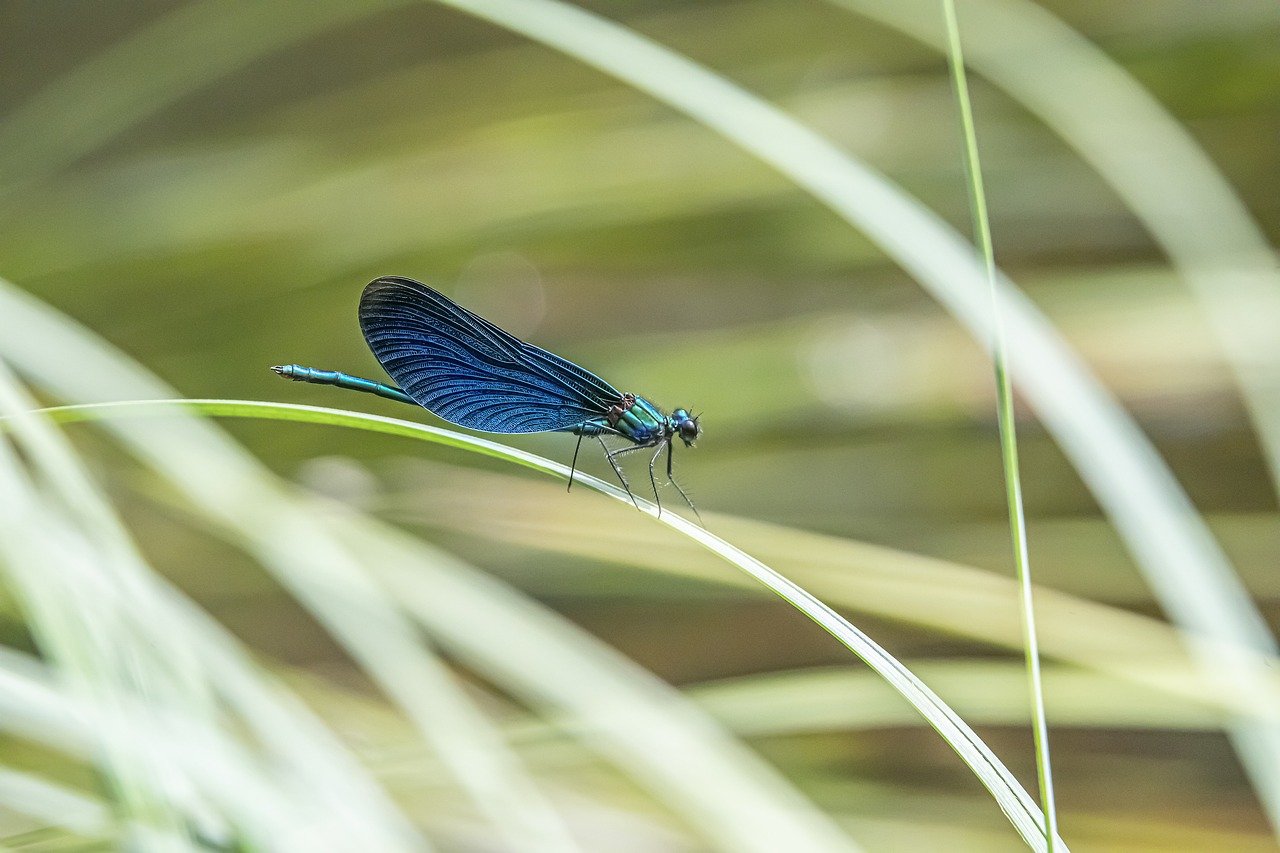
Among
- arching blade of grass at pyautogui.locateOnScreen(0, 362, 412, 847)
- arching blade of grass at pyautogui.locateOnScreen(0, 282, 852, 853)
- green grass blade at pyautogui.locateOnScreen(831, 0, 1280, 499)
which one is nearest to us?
arching blade of grass at pyautogui.locateOnScreen(0, 362, 412, 847)

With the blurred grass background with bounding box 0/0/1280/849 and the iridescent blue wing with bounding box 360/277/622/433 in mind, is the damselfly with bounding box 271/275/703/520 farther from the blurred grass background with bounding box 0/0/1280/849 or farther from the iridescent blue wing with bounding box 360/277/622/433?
the blurred grass background with bounding box 0/0/1280/849

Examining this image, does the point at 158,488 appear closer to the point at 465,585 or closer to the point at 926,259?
the point at 465,585

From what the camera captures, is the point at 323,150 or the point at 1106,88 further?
the point at 323,150

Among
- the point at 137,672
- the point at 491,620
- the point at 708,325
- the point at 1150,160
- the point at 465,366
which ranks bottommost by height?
the point at 137,672

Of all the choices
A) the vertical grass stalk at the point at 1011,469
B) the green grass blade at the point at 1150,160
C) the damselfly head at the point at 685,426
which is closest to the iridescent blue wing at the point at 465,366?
the damselfly head at the point at 685,426

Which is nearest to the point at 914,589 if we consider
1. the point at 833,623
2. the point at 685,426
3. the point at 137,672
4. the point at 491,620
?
the point at 685,426

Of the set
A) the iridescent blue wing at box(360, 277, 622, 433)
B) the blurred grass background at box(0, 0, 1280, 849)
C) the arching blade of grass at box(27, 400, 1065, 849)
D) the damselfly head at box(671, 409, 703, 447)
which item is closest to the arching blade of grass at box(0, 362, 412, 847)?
the arching blade of grass at box(27, 400, 1065, 849)

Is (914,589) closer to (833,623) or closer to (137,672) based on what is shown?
(833,623)

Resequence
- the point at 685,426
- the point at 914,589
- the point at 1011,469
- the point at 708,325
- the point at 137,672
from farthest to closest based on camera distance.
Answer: the point at 708,325, the point at 914,589, the point at 685,426, the point at 137,672, the point at 1011,469

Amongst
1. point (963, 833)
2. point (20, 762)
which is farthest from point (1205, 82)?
point (20, 762)
